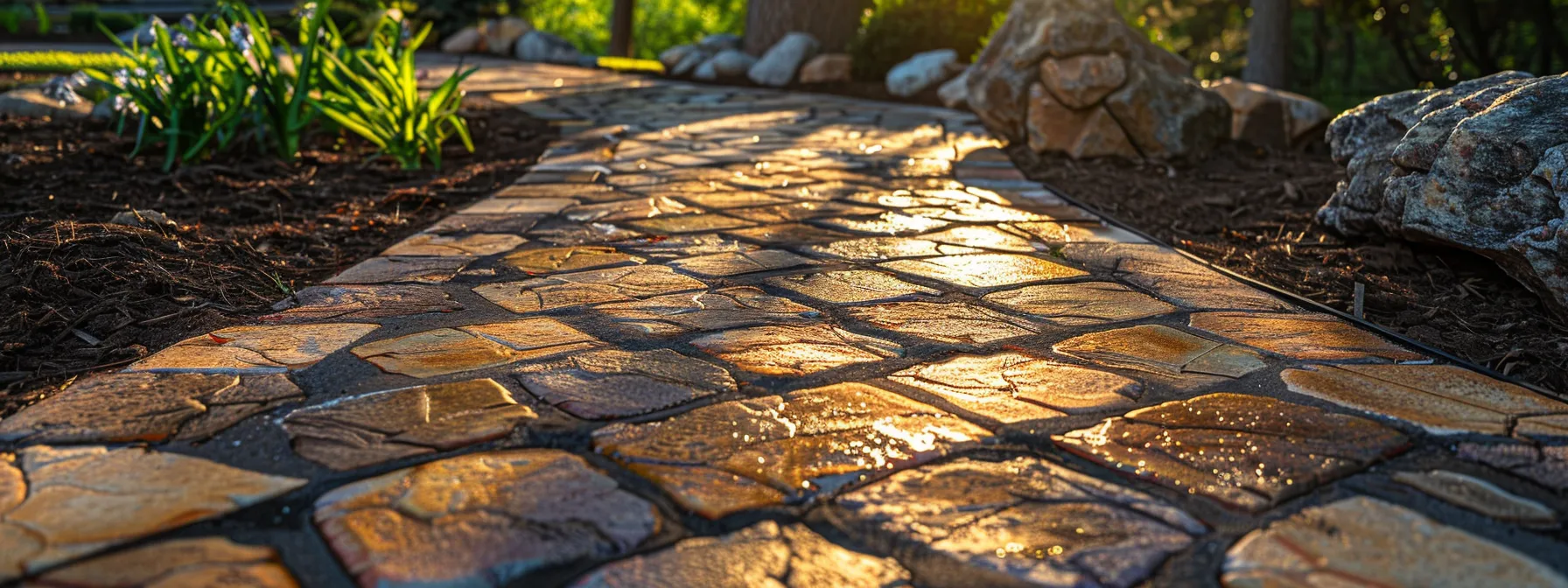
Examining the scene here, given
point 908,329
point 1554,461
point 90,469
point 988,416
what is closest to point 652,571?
point 988,416

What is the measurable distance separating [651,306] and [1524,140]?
8.08 ft

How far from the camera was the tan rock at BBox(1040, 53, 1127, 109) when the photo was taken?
589 centimetres

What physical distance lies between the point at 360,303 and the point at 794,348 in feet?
4.09

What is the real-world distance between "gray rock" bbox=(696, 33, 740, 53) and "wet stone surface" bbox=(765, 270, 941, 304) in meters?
8.16

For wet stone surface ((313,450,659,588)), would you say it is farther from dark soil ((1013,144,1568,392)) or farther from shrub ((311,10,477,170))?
shrub ((311,10,477,170))

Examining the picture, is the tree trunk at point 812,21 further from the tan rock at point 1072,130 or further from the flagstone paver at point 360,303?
the flagstone paver at point 360,303

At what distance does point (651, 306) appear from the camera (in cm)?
297

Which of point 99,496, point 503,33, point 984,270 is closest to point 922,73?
point 503,33

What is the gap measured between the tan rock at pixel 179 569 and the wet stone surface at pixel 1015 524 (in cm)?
84

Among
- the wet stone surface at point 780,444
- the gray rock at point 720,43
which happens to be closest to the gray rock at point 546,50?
the gray rock at point 720,43

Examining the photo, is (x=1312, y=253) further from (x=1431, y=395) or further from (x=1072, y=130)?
(x=1072, y=130)

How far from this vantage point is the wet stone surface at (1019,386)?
221cm

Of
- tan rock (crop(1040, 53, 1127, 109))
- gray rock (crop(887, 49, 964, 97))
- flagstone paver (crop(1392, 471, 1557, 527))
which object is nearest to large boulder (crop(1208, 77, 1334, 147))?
tan rock (crop(1040, 53, 1127, 109))

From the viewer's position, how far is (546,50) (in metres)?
11.5
